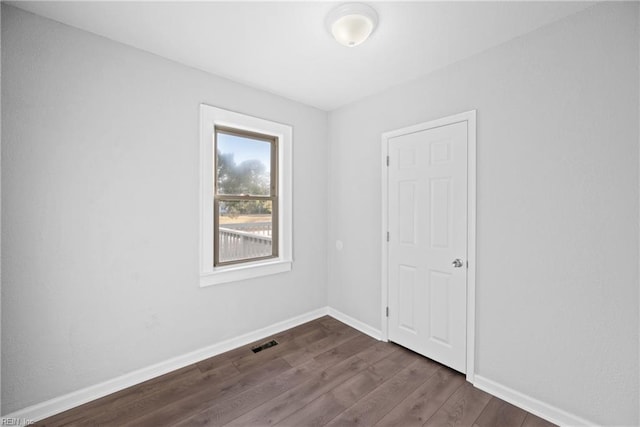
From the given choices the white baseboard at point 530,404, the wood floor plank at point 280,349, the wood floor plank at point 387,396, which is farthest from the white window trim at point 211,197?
the white baseboard at point 530,404

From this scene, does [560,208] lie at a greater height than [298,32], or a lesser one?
lesser

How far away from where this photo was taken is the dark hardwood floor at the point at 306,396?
5.95 ft

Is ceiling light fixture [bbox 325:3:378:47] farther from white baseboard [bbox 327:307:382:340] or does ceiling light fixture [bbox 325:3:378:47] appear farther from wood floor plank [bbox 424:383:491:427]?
white baseboard [bbox 327:307:382:340]

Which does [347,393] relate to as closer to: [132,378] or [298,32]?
[132,378]

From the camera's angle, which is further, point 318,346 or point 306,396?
point 318,346

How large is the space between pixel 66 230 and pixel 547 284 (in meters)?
3.34

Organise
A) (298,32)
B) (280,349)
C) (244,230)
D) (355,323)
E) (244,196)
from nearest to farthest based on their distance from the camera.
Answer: (298,32) < (280,349) < (244,196) < (244,230) < (355,323)

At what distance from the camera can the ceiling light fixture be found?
1688 millimetres

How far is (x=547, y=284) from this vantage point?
6.08ft

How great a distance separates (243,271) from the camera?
9.09 feet

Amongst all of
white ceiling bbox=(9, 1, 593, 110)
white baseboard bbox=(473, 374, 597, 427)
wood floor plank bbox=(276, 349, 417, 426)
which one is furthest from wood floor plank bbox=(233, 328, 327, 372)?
white ceiling bbox=(9, 1, 593, 110)

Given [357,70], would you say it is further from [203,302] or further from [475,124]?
[203,302]

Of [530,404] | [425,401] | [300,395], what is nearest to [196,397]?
[300,395]

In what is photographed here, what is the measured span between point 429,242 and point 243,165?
2045 mm
